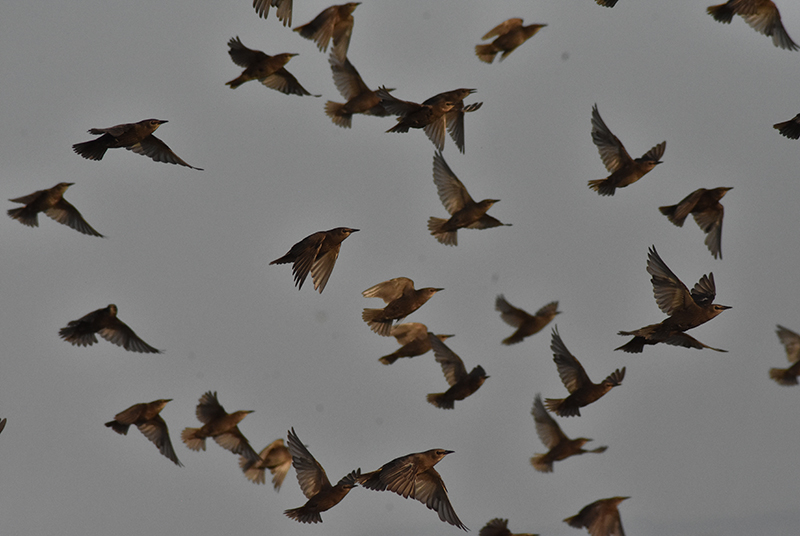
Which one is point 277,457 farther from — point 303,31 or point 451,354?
point 303,31

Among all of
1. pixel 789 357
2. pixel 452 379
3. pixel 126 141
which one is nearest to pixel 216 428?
pixel 452 379

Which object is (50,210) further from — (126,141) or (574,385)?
(574,385)

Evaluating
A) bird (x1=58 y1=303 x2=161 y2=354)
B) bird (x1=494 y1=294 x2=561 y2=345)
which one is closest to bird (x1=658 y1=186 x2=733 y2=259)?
bird (x1=494 y1=294 x2=561 y2=345)

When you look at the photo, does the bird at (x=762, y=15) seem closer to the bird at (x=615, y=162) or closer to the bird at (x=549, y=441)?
the bird at (x=615, y=162)

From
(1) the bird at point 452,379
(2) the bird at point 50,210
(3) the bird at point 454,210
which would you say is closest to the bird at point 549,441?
(1) the bird at point 452,379

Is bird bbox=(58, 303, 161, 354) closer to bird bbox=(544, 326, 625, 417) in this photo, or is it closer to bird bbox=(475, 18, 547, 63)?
bird bbox=(544, 326, 625, 417)
